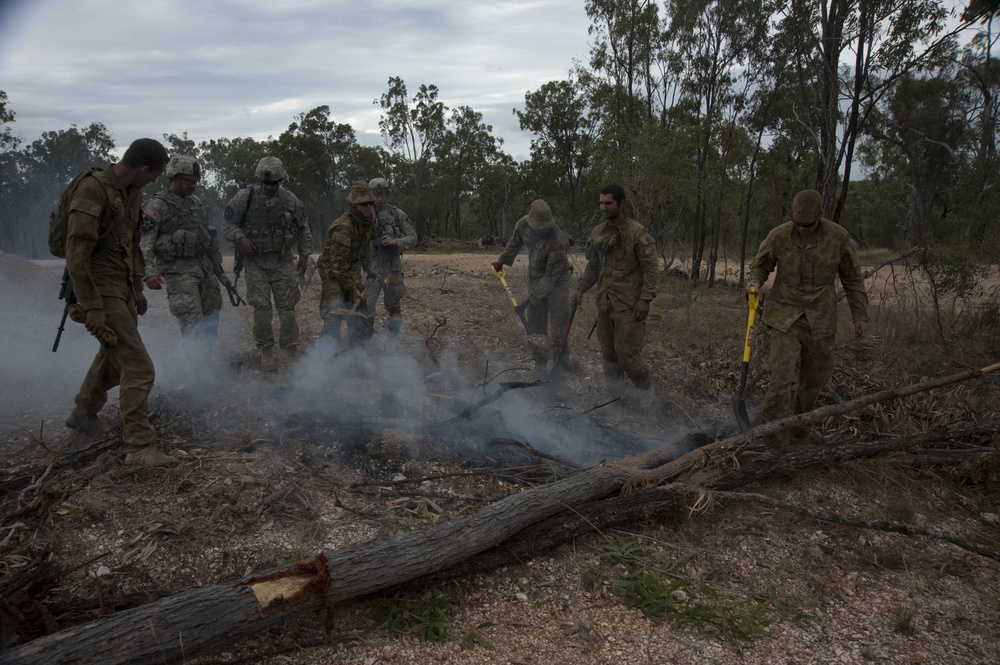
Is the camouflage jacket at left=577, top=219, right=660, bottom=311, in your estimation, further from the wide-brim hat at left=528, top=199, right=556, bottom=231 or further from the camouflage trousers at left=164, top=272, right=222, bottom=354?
the camouflage trousers at left=164, top=272, right=222, bottom=354

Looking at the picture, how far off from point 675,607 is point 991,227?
24.3 ft

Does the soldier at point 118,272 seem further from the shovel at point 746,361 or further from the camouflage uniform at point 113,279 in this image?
the shovel at point 746,361

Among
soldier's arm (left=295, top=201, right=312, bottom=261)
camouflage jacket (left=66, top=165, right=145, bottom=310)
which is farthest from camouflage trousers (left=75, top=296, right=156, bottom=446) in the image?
soldier's arm (left=295, top=201, right=312, bottom=261)

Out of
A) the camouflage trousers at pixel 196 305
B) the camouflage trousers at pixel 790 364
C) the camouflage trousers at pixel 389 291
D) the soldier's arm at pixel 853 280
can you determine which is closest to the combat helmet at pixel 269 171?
the camouflage trousers at pixel 196 305

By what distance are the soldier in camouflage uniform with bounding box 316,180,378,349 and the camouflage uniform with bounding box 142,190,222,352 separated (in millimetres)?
987

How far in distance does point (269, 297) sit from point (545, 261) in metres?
2.71

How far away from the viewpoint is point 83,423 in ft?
12.8

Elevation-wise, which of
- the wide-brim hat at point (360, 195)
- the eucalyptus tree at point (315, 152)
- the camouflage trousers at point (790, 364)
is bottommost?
the camouflage trousers at point (790, 364)

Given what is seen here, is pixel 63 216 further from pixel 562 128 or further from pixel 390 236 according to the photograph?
pixel 562 128

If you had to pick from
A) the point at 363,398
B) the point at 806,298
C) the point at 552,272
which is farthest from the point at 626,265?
the point at 363,398

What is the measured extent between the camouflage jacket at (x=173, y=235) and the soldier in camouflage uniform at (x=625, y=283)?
351cm

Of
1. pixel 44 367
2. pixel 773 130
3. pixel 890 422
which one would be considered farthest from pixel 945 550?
pixel 773 130

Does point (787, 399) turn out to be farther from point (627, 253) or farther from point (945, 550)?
point (627, 253)

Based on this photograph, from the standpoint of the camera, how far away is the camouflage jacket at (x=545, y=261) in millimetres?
6047
